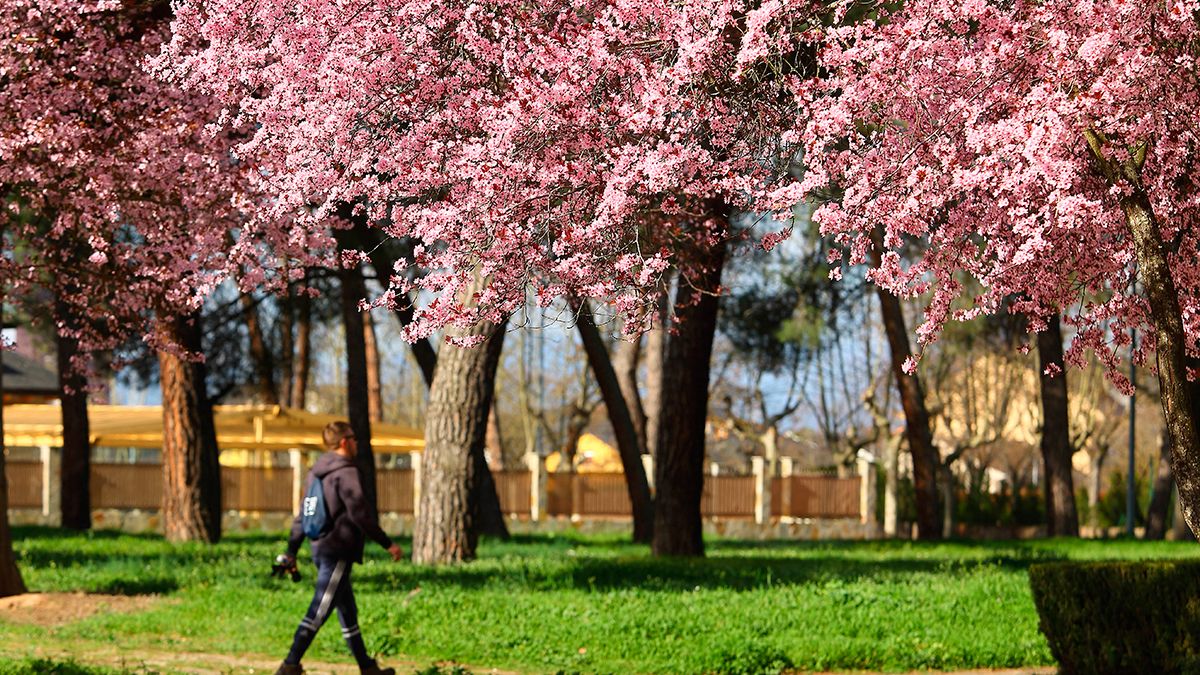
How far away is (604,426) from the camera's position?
375 ft

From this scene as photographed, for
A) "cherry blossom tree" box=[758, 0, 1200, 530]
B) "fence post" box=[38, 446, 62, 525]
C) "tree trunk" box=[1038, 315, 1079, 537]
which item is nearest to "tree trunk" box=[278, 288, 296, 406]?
"fence post" box=[38, 446, 62, 525]

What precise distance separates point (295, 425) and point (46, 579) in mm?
18812

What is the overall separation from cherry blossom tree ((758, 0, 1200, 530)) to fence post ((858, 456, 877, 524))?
3144 centimetres

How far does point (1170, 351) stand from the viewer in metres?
8.07

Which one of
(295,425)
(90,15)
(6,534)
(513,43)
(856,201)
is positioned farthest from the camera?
(295,425)

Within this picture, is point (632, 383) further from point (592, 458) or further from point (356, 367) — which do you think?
point (592, 458)

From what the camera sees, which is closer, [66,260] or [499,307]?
[499,307]

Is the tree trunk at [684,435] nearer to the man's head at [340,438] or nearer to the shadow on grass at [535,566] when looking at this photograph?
the shadow on grass at [535,566]

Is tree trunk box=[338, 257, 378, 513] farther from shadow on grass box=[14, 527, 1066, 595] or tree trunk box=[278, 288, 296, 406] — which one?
tree trunk box=[278, 288, 296, 406]

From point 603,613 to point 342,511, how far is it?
13.8ft

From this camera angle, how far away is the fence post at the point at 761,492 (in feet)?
128

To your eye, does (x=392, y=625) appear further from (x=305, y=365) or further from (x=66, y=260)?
(x=305, y=365)

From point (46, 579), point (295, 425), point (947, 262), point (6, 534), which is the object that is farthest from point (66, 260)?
point (295, 425)

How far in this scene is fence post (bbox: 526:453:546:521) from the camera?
129 feet
